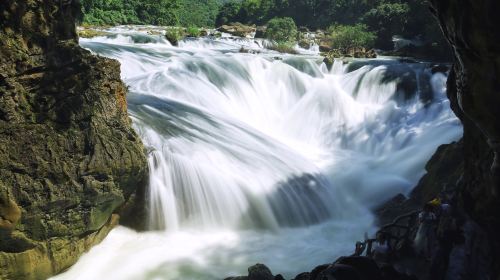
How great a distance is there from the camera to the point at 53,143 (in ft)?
20.1

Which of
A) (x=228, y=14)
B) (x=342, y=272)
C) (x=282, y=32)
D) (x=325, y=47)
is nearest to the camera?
(x=342, y=272)

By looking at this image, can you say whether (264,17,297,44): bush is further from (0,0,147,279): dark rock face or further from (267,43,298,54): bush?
(0,0,147,279): dark rock face

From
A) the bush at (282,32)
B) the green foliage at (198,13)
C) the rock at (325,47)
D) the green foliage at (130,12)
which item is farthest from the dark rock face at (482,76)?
the green foliage at (198,13)

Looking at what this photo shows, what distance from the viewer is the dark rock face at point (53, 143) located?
5680 mm

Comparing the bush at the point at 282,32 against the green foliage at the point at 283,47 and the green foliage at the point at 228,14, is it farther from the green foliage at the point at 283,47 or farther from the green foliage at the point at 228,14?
the green foliage at the point at 228,14

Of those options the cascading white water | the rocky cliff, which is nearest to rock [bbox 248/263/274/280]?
the cascading white water

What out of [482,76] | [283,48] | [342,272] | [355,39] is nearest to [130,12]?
[283,48]

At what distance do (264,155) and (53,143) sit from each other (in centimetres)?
498

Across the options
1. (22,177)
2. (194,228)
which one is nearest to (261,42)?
(194,228)

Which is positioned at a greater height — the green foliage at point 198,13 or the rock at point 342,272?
the green foliage at point 198,13

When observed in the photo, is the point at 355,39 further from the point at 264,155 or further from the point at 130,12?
the point at 130,12

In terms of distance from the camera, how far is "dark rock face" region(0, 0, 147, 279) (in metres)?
5.68

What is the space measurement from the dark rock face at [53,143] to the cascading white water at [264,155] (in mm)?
716

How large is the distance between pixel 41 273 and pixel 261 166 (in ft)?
15.5
